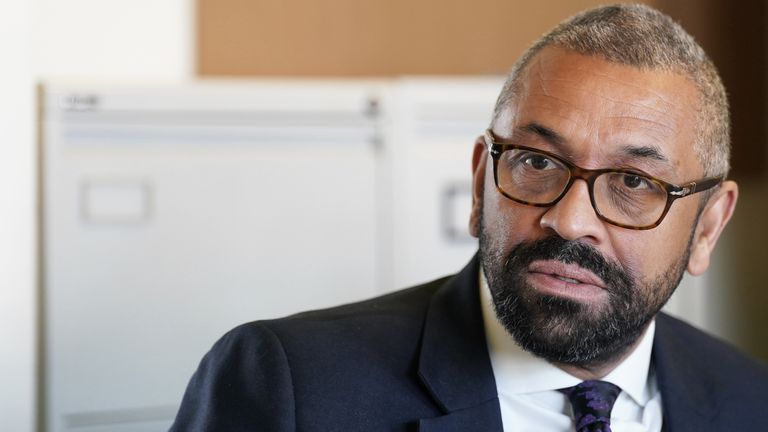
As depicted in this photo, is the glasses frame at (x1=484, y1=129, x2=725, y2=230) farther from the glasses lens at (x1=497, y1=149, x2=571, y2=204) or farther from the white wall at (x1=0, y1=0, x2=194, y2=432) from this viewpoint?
the white wall at (x1=0, y1=0, x2=194, y2=432)

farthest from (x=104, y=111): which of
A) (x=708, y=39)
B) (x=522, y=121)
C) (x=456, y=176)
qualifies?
(x=708, y=39)

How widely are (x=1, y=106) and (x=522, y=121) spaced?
1033mm

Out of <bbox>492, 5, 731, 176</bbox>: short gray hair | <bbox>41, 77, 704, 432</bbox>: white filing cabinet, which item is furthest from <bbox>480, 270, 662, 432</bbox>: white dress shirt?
<bbox>41, 77, 704, 432</bbox>: white filing cabinet

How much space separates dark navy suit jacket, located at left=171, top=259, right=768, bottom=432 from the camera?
3.47 feet

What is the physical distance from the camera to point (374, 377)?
3.65 ft

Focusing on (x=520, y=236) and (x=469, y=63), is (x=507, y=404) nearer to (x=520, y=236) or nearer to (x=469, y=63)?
(x=520, y=236)

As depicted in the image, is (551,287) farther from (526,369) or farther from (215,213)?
(215,213)

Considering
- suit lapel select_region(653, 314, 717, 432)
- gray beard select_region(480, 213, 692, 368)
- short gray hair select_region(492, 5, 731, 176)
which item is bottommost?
suit lapel select_region(653, 314, 717, 432)

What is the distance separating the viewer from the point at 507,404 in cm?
115

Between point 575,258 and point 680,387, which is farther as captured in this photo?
point 680,387

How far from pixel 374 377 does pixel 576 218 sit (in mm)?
280

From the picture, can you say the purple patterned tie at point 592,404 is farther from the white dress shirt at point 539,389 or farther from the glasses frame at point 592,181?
the glasses frame at point 592,181

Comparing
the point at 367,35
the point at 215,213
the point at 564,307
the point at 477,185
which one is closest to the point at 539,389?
the point at 564,307

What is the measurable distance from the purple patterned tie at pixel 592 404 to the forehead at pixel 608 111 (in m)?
0.25
